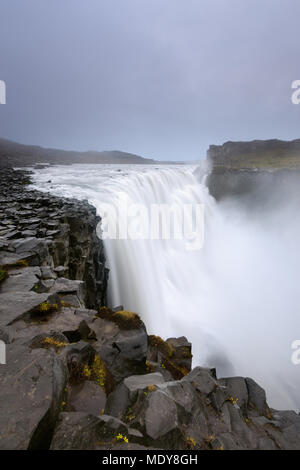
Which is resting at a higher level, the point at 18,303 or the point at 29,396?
the point at 18,303

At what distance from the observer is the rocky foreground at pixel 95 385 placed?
317cm

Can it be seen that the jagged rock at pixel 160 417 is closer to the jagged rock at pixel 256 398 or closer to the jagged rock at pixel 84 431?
the jagged rock at pixel 84 431

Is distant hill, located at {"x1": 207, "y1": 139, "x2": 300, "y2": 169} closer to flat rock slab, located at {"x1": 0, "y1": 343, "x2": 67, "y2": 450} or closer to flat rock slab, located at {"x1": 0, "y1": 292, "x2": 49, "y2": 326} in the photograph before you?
flat rock slab, located at {"x1": 0, "y1": 292, "x2": 49, "y2": 326}

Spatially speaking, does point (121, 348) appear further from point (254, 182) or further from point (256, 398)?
point (254, 182)

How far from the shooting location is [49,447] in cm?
290

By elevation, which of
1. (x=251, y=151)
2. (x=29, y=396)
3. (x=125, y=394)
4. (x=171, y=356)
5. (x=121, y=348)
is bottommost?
(x=171, y=356)

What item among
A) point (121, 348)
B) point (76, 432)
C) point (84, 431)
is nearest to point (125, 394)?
point (121, 348)

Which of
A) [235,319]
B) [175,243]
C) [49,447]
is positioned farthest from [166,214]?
[49,447]

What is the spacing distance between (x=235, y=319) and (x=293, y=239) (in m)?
32.6

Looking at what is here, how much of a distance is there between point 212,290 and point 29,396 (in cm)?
2488

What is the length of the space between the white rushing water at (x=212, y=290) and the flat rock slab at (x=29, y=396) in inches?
488

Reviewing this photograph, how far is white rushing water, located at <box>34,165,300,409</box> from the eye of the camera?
16.8m

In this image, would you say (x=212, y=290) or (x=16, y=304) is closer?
(x=16, y=304)

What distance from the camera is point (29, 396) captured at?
317 cm
